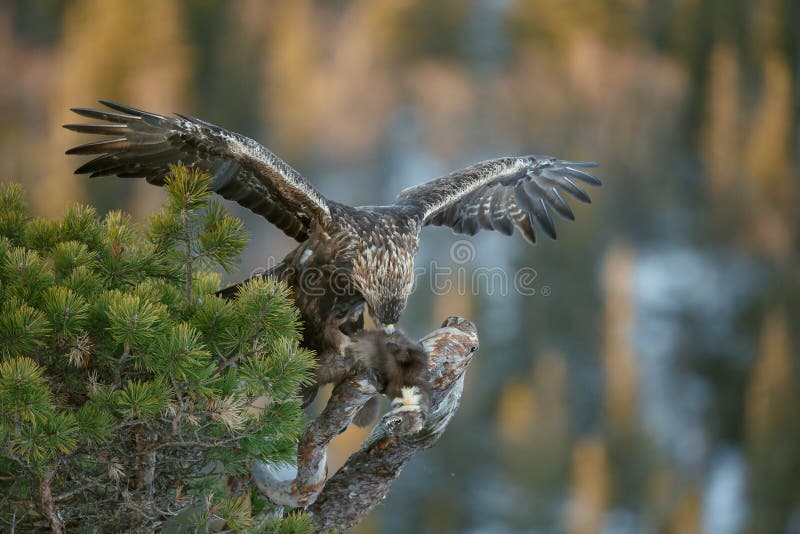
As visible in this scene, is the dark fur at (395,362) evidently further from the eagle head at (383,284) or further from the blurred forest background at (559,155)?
the blurred forest background at (559,155)

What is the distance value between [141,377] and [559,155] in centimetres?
636

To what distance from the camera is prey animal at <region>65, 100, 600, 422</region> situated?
271 cm

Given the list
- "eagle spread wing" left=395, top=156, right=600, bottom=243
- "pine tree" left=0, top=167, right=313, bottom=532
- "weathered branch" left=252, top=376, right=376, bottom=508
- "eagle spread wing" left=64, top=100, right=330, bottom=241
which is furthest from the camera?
"eagle spread wing" left=395, top=156, right=600, bottom=243

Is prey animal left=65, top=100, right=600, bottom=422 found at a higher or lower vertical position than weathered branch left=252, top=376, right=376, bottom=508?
higher

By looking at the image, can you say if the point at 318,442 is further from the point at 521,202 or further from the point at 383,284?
the point at 521,202

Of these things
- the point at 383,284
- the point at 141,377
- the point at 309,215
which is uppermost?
the point at 309,215

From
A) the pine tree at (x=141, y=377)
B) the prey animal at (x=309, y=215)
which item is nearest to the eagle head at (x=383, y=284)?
the prey animal at (x=309, y=215)

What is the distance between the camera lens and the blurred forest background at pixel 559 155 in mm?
7156

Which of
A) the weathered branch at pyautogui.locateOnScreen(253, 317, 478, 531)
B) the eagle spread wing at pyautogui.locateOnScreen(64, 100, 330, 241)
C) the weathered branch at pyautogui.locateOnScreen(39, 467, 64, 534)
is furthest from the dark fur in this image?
the weathered branch at pyautogui.locateOnScreen(39, 467, 64, 534)

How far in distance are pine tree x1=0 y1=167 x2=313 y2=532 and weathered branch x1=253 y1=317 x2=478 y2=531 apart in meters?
0.34

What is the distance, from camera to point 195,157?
286cm

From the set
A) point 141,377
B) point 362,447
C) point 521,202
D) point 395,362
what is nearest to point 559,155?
point 521,202

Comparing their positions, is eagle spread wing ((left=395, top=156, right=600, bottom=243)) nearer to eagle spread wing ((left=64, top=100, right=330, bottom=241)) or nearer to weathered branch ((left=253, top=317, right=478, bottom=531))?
eagle spread wing ((left=64, top=100, right=330, bottom=241))

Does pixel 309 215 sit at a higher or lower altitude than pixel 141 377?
higher
